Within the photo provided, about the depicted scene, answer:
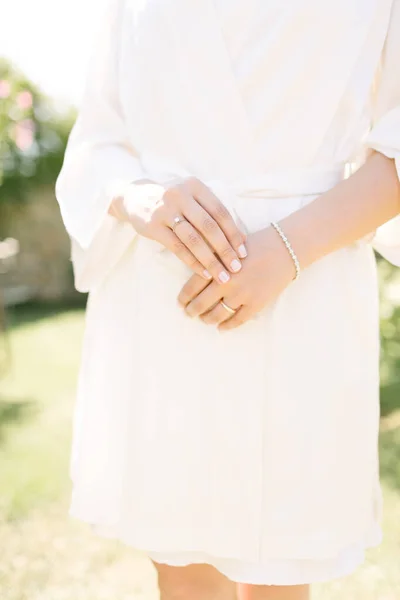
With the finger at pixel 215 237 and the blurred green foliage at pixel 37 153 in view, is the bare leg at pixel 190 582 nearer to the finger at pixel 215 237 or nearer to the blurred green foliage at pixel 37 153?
the finger at pixel 215 237

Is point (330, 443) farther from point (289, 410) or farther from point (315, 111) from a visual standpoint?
point (315, 111)

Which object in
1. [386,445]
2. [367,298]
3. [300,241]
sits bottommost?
[386,445]

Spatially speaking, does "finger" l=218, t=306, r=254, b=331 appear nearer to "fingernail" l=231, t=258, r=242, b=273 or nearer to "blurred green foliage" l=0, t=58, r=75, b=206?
"fingernail" l=231, t=258, r=242, b=273

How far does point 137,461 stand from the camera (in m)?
1.17

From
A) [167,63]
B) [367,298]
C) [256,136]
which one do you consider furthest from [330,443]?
[167,63]

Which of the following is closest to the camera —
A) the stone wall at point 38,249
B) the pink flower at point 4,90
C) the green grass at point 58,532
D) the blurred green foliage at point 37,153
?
the green grass at point 58,532

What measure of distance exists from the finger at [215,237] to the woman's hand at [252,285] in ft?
0.06

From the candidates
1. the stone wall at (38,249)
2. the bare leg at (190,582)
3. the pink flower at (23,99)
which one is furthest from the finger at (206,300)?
the stone wall at (38,249)

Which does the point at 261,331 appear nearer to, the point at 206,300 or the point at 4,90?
the point at 206,300

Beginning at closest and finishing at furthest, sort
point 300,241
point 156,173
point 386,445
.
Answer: point 300,241 → point 156,173 → point 386,445

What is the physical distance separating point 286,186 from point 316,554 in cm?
59

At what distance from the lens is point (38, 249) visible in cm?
808

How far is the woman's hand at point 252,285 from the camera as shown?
1069 millimetres

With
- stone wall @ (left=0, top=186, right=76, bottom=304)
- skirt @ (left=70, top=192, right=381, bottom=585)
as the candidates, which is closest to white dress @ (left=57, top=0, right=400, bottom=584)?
skirt @ (left=70, top=192, right=381, bottom=585)
